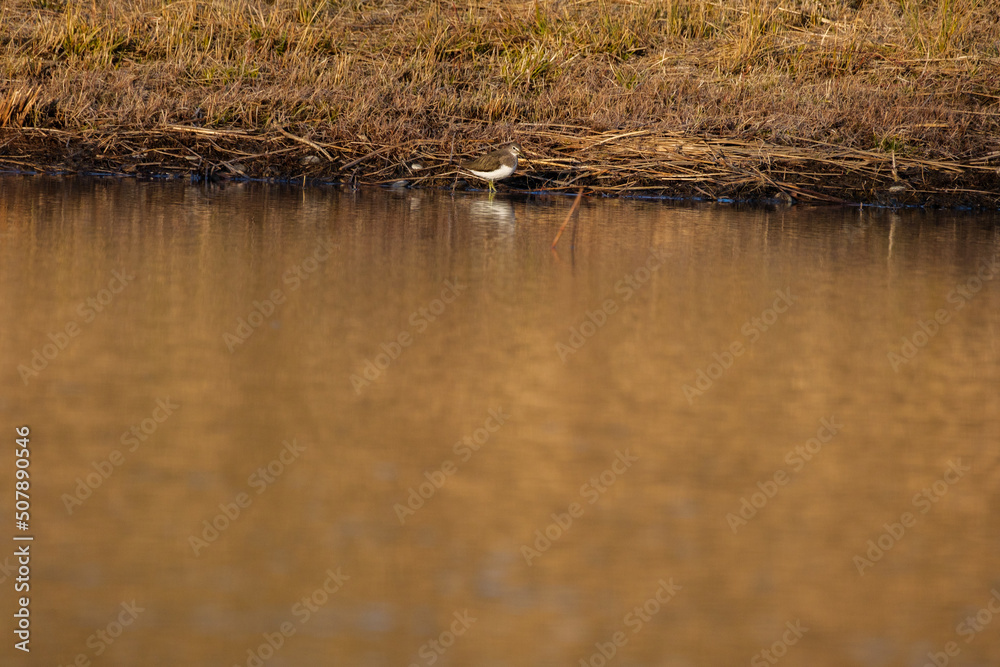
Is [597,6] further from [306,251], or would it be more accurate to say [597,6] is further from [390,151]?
[306,251]

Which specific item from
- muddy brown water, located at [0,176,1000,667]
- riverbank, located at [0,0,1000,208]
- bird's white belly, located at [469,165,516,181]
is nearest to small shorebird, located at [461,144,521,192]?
bird's white belly, located at [469,165,516,181]

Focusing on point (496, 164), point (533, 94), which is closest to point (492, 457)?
point (496, 164)

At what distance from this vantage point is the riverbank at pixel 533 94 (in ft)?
42.2

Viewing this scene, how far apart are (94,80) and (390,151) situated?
360 cm

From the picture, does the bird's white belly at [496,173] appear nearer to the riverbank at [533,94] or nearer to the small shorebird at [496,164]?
the small shorebird at [496,164]

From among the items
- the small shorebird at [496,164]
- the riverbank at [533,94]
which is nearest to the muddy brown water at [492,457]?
the small shorebird at [496,164]

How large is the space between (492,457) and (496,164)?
7.61 m

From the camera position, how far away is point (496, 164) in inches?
473

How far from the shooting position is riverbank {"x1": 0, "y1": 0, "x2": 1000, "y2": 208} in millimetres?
12867

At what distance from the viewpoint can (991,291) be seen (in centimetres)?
800

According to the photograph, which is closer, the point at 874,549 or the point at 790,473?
the point at 874,549

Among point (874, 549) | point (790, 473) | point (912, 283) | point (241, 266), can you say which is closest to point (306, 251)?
point (241, 266)

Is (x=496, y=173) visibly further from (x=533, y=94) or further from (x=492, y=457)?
(x=492, y=457)

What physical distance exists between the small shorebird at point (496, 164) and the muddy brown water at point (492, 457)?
11.7ft
